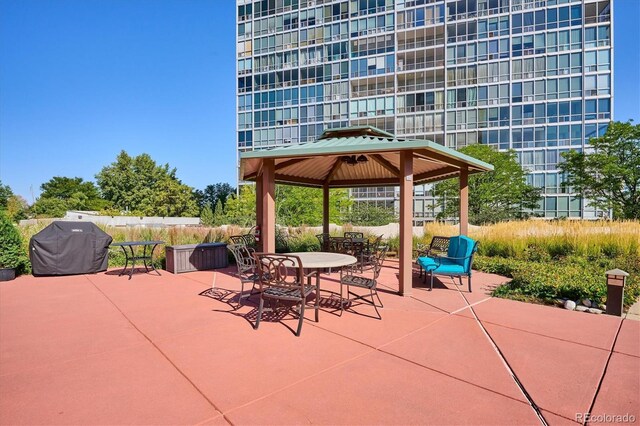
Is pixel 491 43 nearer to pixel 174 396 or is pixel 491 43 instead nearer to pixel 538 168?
pixel 538 168

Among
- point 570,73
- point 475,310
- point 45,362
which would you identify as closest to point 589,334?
point 475,310

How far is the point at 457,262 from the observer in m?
7.09

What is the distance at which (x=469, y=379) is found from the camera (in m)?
3.09

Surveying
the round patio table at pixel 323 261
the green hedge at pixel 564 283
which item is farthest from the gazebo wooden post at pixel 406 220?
the green hedge at pixel 564 283

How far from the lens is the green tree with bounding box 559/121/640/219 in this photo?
2097 cm

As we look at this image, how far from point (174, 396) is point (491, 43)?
4139 centimetres

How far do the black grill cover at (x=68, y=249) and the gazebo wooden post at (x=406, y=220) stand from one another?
7.88 metres

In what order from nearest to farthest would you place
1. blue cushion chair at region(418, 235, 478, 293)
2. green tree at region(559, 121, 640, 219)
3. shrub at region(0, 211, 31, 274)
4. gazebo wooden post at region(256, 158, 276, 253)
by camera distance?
blue cushion chair at region(418, 235, 478, 293)
gazebo wooden post at region(256, 158, 276, 253)
shrub at region(0, 211, 31, 274)
green tree at region(559, 121, 640, 219)

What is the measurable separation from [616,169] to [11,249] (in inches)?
1129

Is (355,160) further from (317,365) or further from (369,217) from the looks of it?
(369,217)

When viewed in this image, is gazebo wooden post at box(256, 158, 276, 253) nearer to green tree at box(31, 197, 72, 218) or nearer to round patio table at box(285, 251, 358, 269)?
round patio table at box(285, 251, 358, 269)

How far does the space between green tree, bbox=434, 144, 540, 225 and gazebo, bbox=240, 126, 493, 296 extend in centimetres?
1510

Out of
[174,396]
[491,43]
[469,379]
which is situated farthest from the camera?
[491,43]

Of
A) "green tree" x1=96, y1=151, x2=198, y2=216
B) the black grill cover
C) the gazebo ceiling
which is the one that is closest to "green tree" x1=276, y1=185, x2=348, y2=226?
the gazebo ceiling
